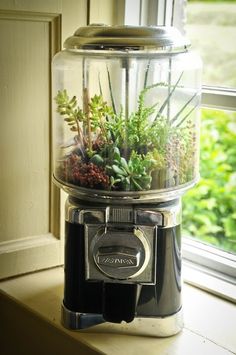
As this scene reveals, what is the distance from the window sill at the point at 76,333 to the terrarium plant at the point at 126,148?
11.8 inches

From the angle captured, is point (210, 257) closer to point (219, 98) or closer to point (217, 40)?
point (219, 98)

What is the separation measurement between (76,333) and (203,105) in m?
0.62

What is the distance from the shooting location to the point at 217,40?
2018 mm

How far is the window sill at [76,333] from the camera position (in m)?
1.06

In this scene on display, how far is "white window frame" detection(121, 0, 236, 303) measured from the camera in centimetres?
131

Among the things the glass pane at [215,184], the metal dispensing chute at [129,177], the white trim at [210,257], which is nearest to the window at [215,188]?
the glass pane at [215,184]

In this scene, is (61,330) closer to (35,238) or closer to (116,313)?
(116,313)

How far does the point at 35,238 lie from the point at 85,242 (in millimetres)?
313

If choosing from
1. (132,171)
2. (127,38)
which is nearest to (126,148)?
(132,171)

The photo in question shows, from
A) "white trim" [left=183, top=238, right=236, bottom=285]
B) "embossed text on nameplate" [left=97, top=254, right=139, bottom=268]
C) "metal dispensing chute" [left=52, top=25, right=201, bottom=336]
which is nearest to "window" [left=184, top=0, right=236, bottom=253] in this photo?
"white trim" [left=183, top=238, right=236, bottom=285]

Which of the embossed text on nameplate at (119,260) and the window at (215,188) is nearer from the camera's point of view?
the embossed text on nameplate at (119,260)

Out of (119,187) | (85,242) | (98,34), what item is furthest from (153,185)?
(98,34)

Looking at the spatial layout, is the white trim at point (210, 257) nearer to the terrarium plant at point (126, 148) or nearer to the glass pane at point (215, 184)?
the terrarium plant at point (126, 148)

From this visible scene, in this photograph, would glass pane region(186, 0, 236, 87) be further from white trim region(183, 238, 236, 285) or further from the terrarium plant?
the terrarium plant
